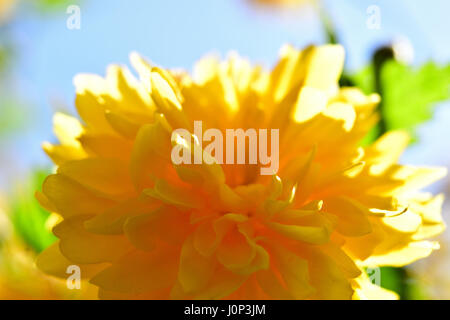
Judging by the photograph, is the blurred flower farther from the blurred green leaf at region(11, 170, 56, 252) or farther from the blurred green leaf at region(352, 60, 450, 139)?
the blurred green leaf at region(352, 60, 450, 139)

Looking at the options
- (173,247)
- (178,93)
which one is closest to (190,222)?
(173,247)

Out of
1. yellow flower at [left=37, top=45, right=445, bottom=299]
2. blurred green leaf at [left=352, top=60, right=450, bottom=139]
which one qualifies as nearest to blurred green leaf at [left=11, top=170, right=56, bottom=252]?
yellow flower at [left=37, top=45, right=445, bottom=299]

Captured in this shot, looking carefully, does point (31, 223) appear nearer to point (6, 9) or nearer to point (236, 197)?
point (236, 197)

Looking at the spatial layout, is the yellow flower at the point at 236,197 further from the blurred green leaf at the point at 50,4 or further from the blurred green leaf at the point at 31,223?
the blurred green leaf at the point at 50,4

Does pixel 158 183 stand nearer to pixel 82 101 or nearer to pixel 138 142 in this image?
pixel 138 142

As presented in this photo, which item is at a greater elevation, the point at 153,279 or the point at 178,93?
the point at 178,93

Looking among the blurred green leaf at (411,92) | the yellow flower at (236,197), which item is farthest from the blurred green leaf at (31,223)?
the blurred green leaf at (411,92)

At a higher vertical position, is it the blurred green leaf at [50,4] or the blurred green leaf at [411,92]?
the blurred green leaf at [50,4]
